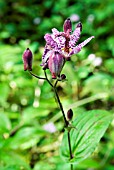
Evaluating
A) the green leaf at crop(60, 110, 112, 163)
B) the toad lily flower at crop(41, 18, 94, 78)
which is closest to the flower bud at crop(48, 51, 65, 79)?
the toad lily flower at crop(41, 18, 94, 78)

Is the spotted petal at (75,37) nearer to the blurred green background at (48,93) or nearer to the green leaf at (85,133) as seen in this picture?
the green leaf at (85,133)

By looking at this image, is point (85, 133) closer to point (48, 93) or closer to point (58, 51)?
point (58, 51)

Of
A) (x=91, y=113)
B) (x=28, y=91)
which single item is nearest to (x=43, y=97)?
(x=28, y=91)

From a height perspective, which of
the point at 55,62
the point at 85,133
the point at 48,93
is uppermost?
the point at 48,93

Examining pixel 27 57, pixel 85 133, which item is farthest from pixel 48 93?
pixel 27 57

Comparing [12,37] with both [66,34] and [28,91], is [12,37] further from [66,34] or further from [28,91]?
[66,34]

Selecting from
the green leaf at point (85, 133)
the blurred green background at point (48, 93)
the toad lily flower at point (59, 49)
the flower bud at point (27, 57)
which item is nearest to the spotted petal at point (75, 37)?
the toad lily flower at point (59, 49)
